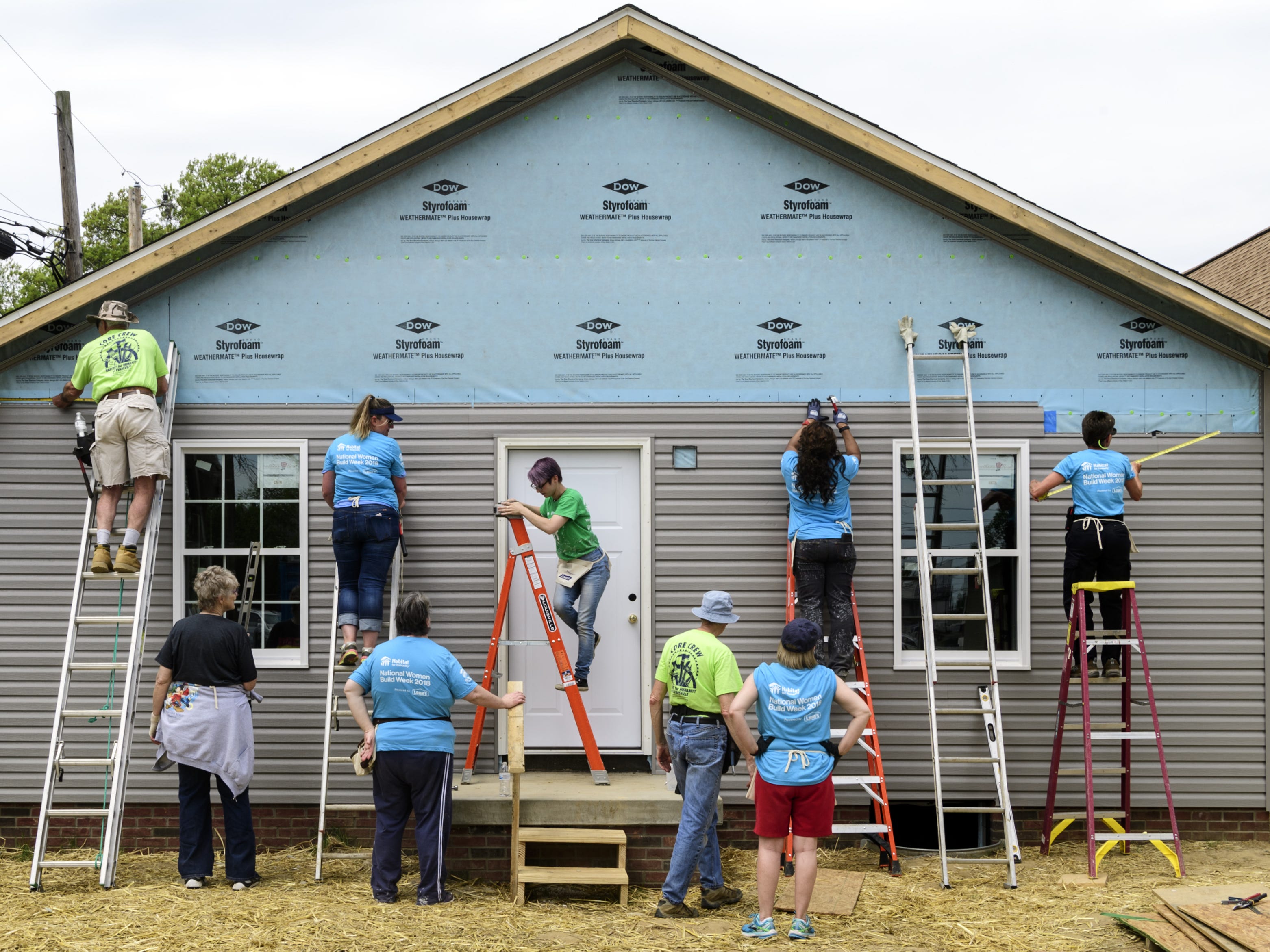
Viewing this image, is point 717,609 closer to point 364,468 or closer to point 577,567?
point 577,567

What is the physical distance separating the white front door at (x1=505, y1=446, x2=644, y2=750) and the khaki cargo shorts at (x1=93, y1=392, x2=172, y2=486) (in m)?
2.62

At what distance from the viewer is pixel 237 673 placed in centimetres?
704

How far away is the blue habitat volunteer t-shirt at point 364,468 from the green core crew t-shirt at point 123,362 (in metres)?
1.48

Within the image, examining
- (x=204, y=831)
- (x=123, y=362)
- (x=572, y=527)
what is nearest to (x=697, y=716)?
(x=572, y=527)

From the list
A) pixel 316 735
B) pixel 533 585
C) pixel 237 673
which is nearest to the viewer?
pixel 237 673

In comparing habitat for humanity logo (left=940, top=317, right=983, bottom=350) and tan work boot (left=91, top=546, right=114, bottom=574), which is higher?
habitat for humanity logo (left=940, top=317, right=983, bottom=350)

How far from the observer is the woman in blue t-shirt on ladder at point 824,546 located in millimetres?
7719

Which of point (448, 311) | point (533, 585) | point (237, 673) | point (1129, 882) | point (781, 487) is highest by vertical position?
point (448, 311)

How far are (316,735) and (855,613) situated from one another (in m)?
4.27

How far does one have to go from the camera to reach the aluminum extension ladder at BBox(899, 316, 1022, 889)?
7.34 m

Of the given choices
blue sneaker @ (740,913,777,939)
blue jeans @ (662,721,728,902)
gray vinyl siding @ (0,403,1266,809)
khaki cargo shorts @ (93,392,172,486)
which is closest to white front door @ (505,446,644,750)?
gray vinyl siding @ (0,403,1266,809)

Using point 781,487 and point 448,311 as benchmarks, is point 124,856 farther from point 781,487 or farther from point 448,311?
point 781,487

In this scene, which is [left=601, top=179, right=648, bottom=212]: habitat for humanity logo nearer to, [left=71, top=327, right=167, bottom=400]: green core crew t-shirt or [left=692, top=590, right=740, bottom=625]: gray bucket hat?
[left=692, top=590, right=740, bottom=625]: gray bucket hat

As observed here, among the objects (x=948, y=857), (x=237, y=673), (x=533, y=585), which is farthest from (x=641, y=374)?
(x=948, y=857)
